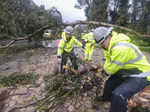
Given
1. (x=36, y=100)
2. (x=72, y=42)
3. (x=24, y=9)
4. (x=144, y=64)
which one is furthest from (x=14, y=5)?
(x=144, y=64)

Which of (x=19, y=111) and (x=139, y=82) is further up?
(x=139, y=82)

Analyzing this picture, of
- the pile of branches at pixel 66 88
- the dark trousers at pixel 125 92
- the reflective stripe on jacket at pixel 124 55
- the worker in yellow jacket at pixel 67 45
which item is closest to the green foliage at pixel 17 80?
the pile of branches at pixel 66 88

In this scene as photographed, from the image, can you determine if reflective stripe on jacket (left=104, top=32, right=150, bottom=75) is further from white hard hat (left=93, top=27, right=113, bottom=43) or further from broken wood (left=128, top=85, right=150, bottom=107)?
broken wood (left=128, top=85, right=150, bottom=107)

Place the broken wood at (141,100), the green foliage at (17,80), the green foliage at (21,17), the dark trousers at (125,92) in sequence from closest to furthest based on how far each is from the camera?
the dark trousers at (125,92)
the broken wood at (141,100)
the green foliage at (17,80)
the green foliage at (21,17)

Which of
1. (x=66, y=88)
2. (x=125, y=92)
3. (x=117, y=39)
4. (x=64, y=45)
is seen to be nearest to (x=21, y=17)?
(x=64, y=45)

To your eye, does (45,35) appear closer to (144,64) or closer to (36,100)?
(36,100)

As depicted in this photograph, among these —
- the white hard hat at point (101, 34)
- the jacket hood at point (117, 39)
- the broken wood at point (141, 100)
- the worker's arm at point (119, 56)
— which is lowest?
the broken wood at point (141, 100)

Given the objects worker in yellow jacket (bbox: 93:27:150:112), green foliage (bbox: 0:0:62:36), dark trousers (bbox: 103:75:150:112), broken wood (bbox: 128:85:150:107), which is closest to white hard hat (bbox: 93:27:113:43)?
worker in yellow jacket (bbox: 93:27:150:112)

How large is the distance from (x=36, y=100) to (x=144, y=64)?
7.32ft

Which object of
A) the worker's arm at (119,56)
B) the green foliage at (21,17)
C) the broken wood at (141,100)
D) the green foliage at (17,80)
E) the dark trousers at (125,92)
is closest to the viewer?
the worker's arm at (119,56)

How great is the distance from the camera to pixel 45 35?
5012mm

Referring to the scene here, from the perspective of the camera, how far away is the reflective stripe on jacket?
4.78 feet

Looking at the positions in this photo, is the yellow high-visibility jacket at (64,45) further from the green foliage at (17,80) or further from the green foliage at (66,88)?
the green foliage at (17,80)

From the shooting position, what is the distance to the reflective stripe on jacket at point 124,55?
1.46 m
